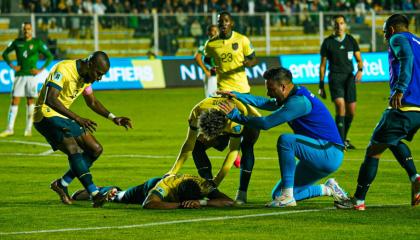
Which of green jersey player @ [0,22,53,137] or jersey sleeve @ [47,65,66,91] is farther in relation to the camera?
green jersey player @ [0,22,53,137]

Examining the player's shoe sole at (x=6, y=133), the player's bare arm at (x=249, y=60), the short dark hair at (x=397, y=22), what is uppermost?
the short dark hair at (x=397, y=22)

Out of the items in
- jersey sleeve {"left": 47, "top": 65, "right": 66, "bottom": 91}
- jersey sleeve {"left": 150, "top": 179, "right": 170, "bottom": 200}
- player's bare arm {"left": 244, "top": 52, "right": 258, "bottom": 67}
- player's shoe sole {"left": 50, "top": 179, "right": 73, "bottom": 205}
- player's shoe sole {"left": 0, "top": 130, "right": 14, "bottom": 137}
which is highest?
jersey sleeve {"left": 47, "top": 65, "right": 66, "bottom": 91}

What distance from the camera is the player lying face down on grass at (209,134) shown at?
11.8 metres

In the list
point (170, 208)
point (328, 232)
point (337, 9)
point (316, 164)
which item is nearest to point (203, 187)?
point (170, 208)

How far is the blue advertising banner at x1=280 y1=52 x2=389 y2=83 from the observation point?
127 ft

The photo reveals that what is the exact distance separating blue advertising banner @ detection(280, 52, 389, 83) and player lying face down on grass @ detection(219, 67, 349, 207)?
25516 millimetres

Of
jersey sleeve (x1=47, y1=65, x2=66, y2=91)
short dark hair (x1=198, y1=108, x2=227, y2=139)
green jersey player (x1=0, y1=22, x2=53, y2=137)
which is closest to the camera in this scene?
short dark hair (x1=198, y1=108, x2=227, y2=139)

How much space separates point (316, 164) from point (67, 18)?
26.1m

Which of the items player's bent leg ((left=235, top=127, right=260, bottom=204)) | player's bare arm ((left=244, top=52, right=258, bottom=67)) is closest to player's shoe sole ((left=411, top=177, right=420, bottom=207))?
player's bent leg ((left=235, top=127, right=260, bottom=204))

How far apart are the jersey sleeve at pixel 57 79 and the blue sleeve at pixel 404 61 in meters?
4.05

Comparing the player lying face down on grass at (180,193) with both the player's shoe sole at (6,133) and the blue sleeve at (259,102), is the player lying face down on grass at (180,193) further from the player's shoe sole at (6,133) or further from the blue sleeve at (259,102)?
the player's shoe sole at (6,133)

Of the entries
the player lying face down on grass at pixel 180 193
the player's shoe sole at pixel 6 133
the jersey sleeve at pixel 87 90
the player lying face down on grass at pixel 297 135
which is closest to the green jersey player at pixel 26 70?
the player's shoe sole at pixel 6 133

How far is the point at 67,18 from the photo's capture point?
37594mm

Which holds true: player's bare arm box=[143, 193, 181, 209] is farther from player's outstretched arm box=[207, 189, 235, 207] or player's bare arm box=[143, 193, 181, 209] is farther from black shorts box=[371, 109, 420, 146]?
black shorts box=[371, 109, 420, 146]
